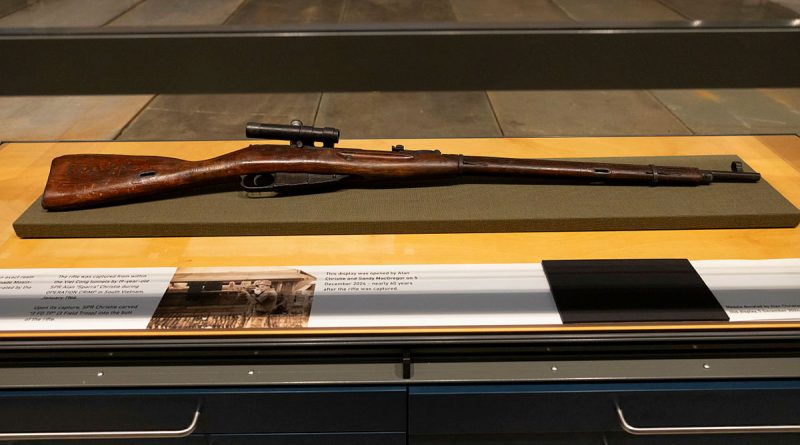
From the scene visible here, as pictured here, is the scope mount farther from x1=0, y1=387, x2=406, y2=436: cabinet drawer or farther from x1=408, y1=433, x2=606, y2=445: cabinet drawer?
x1=408, y1=433, x2=606, y2=445: cabinet drawer

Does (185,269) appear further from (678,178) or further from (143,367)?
(678,178)

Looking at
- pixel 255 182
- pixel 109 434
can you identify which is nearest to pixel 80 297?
pixel 109 434

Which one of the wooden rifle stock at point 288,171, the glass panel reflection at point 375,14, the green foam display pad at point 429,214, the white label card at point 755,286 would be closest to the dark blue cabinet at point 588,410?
the white label card at point 755,286

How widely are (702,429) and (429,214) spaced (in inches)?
25.6

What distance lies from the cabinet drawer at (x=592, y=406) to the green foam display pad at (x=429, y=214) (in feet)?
1.13

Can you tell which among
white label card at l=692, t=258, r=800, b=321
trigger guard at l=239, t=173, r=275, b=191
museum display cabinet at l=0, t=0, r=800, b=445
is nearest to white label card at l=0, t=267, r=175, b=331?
museum display cabinet at l=0, t=0, r=800, b=445

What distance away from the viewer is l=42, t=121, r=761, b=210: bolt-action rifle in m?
1.24

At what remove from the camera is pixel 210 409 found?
1046 millimetres

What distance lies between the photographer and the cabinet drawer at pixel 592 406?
103 centimetres

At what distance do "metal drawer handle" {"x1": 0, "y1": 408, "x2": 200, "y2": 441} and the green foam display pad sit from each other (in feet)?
1.28

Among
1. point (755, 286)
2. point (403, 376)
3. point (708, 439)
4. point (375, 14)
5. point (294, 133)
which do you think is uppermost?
point (375, 14)

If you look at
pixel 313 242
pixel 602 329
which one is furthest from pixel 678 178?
pixel 313 242

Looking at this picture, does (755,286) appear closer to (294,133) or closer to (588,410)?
(588,410)

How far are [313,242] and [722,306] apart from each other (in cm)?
78
